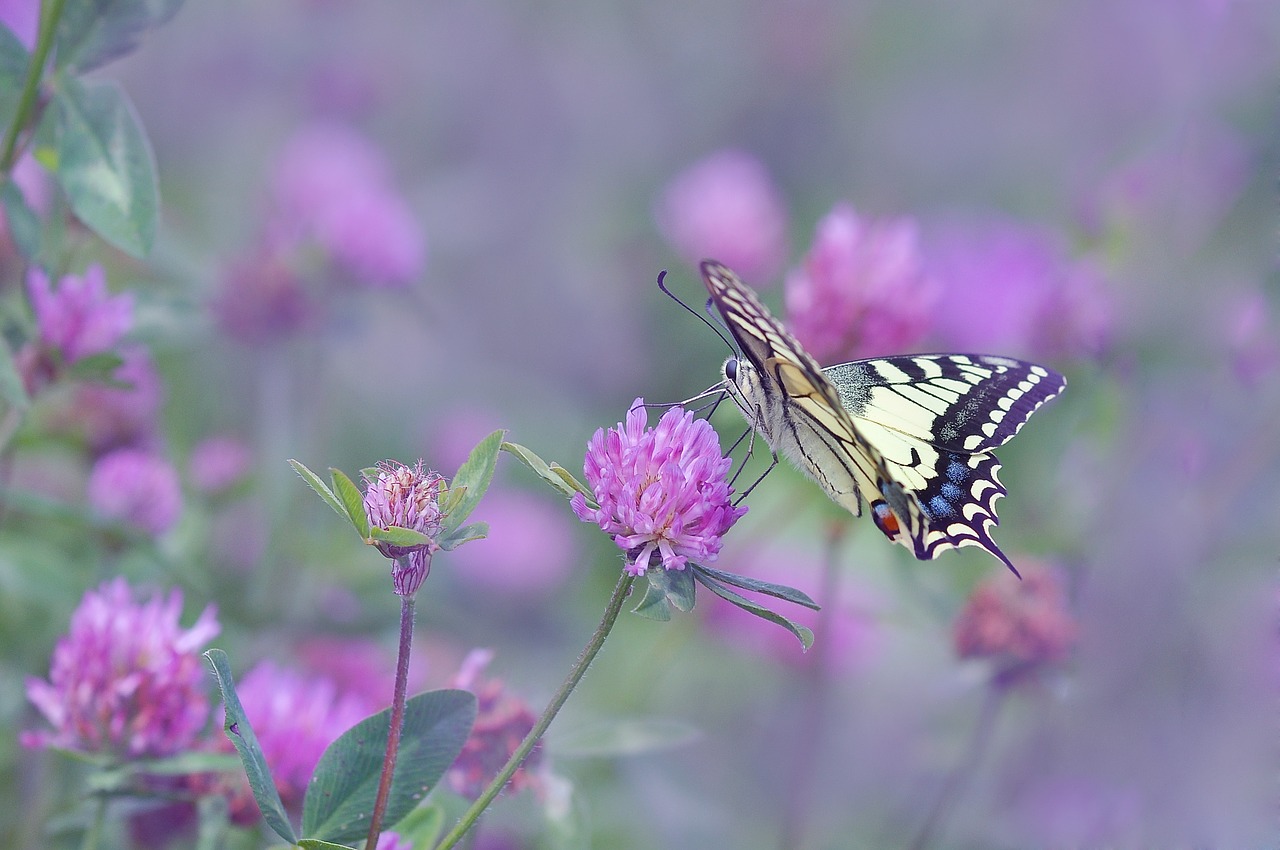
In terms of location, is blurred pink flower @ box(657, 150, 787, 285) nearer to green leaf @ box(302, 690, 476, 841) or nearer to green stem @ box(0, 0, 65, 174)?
green stem @ box(0, 0, 65, 174)

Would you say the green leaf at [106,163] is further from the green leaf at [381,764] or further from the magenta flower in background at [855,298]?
the magenta flower in background at [855,298]

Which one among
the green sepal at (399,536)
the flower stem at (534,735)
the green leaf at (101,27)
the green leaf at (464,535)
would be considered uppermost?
the green leaf at (101,27)

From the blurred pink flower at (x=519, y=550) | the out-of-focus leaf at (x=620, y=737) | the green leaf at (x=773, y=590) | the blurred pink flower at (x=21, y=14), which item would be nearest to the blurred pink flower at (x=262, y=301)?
the blurred pink flower at (x=21, y=14)

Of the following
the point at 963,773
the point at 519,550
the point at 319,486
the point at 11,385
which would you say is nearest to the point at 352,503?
the point at 319,486

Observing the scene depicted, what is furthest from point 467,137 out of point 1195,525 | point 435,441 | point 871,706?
point 1195,525

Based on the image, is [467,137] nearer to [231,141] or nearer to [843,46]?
[231,141]

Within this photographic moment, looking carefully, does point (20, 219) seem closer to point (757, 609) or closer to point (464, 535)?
point (464, 535)
